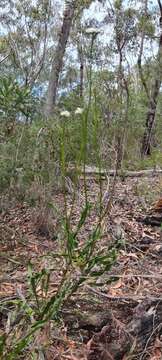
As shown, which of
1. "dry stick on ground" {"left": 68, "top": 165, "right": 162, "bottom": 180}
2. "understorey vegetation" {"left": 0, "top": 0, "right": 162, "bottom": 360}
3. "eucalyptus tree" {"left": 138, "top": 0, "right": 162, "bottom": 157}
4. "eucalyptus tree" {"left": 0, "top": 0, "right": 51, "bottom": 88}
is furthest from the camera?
"eucalyptus tree" {"left": 0, "top": 0, "right": 51, "bottom": 88}

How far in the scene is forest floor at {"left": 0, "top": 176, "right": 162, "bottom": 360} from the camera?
1452mm

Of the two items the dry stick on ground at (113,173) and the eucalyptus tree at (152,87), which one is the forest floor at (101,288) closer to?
the dry stick on ground at (113,173)

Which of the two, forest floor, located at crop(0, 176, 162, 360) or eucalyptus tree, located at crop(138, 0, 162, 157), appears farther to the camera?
eucalyptus tree, located at crop(138, 0, 162, 157)

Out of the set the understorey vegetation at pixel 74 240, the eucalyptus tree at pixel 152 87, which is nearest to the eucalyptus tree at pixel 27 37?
the eucalyptus tree at pixel 152 87

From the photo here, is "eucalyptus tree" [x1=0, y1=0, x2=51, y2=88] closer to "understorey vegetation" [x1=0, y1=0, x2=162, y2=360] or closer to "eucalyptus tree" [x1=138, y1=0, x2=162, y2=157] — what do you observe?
"eucalyptus tree" [x1=138, y1=0, x2=162, y2=157]

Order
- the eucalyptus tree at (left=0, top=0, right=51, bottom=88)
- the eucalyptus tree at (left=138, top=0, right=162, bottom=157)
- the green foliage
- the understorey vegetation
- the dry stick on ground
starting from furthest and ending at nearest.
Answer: the eucalyptus tree at (left=0, top=0, right=51, bottom=88)
the eucalyptus tree at (left=138, top=0, right=162, bottom=157)
the dry stick on ground
the green foliage
the understorey vegetation

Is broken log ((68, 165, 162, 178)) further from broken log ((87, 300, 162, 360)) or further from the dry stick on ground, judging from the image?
broken log ((87, 300, 162, 360))

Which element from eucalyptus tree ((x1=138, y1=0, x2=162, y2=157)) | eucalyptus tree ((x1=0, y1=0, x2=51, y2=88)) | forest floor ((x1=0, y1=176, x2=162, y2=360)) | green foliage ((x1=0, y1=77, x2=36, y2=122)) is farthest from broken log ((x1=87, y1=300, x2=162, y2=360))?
eucalyptus tree ((x1=0, y1=0, x2=51, y2=88))

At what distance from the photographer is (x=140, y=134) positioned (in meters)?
8.63

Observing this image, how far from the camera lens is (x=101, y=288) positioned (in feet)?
5.84

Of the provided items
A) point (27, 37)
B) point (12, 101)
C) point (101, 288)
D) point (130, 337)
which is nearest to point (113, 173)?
point (12, 101)

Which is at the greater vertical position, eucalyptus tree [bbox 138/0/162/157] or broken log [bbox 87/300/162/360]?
broken log [bbox 87/300/162/360]

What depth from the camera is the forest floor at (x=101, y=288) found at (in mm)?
1452

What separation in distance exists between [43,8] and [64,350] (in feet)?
51.8
